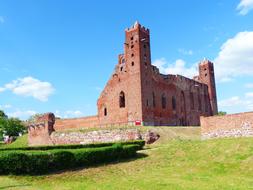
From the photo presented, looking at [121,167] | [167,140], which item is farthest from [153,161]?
[167,140]

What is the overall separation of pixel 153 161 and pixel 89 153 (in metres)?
3.71

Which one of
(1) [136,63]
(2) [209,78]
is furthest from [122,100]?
(2) [209,78]

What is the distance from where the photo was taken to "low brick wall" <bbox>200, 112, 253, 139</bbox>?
20.5 m

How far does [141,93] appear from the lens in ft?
126

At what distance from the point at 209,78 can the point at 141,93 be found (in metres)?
24.3

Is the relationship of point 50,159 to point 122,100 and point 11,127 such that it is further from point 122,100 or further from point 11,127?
point 11,127

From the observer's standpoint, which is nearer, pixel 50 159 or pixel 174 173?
pixel 174 173

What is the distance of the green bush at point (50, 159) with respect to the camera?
13.3 meters

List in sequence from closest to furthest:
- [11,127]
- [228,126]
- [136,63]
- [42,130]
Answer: [228,126] < [136,63] < [42,130] < [11,127]

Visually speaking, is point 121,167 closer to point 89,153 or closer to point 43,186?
point 89,153

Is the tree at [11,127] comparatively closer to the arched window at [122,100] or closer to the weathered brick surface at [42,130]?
the weathered brick surface at [42,130]

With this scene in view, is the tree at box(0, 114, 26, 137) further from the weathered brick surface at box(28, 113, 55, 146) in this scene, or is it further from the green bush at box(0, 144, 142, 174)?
the green bush at box(0, 144, 142, 174)

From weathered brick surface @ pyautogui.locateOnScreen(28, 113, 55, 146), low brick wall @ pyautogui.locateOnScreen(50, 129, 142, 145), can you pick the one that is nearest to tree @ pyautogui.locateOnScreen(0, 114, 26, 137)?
weathered brick surface @ pyautogui.locateOnScreen(28, 113, 55, 146)

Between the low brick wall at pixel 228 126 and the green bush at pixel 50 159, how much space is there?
7567mm
